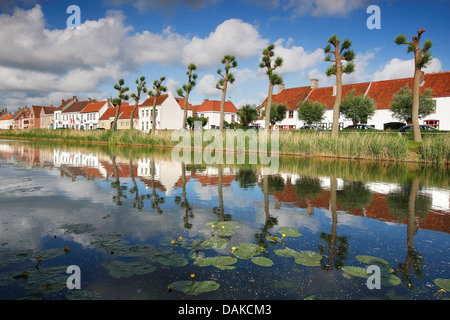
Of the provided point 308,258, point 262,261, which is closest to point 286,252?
point 308,258

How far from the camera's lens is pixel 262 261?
4.21 metres

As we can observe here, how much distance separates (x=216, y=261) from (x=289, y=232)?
1864 millimetres

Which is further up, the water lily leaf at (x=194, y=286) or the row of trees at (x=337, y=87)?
the row of trees at (x=337, y=87)

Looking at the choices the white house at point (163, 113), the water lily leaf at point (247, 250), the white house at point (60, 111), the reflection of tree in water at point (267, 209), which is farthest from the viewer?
the white house at point (60, 111)

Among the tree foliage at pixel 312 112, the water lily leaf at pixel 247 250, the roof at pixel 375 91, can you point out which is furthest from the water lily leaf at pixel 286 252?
the roof at pixel 375 91

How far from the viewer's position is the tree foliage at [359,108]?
42062 mm

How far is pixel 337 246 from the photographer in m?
4.91

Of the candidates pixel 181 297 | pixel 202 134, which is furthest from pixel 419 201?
pixel 202 134

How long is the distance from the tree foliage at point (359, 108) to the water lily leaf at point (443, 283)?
4252 cm

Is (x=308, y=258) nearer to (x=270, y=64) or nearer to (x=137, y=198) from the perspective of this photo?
(x=137, y=198)

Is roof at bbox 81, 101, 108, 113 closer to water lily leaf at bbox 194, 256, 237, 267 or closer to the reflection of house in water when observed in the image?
the reflection of house in water

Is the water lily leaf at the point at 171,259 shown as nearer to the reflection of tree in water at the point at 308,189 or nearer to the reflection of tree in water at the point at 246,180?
the reflection of tree in water at the point at 308,189
